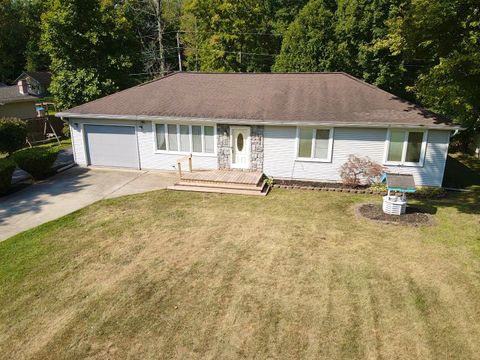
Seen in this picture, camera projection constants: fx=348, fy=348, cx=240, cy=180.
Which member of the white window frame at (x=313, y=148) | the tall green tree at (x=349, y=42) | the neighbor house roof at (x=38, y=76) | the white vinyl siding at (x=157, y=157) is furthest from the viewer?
the neighbor house roof at (x=38, y=76)

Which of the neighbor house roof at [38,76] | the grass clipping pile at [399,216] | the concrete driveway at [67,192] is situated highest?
the neighbor house roof at [38,76]

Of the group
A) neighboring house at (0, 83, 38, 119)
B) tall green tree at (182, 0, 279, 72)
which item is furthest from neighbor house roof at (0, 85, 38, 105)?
tall green tree at (182, 0, 279, 72)

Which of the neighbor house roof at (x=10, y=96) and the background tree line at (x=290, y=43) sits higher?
the background tree line at (x=290, y=43)

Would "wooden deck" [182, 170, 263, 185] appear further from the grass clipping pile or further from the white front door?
the grass clipping pile

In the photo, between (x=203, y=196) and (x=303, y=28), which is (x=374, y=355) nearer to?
(x=203, y=196)

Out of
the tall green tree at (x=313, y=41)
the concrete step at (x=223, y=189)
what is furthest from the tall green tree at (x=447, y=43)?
the tall green tree at (x=313, y=41)

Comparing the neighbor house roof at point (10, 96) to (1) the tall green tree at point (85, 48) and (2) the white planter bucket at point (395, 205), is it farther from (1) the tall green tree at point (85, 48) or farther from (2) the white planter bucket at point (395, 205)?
→ (2) the white planter bucket at point (395, 205)
